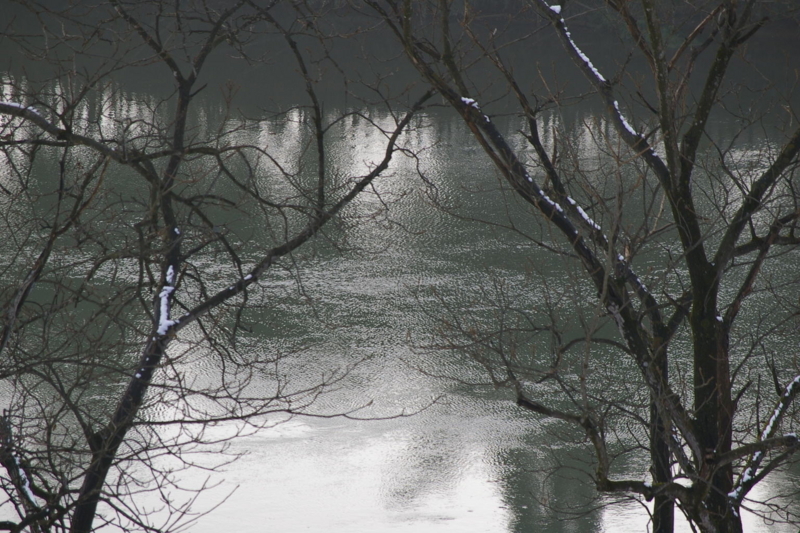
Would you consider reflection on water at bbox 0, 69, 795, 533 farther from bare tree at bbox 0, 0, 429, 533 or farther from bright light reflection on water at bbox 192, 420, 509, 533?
bare tree at bbox 0, 0, 429, 533

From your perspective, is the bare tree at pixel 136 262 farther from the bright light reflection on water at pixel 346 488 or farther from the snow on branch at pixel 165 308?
the bright light reflection on water at pixel 346 488

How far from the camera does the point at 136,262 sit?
9906 millimetres

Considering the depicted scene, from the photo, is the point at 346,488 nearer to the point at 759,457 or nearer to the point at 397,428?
the point at 397,428

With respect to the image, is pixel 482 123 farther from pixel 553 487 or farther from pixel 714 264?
pixel 553 487

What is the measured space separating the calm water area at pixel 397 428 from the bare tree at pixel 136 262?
31 cm

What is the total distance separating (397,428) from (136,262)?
412cm

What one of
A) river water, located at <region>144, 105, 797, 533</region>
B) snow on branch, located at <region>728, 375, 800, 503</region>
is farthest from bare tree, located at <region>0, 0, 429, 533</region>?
snow on branch, located at <region>728, 375, 800, 503</region>

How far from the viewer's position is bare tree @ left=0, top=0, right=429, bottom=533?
12.3 ft

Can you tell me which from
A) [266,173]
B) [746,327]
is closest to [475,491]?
[746,327]

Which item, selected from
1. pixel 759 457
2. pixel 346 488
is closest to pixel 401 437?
pixel 346 488

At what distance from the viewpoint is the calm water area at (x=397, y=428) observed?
633 centimetres

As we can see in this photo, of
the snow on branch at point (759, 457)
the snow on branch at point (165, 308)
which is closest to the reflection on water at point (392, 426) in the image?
the snow on branch at point (165, 308)

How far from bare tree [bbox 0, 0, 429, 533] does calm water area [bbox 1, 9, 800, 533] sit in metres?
0.31

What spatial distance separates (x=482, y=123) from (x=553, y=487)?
3.14 metres
